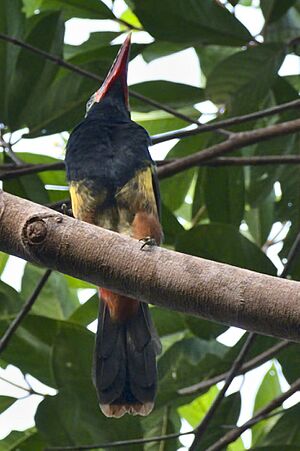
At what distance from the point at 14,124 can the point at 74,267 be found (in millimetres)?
1642

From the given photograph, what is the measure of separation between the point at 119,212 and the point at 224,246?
397mm

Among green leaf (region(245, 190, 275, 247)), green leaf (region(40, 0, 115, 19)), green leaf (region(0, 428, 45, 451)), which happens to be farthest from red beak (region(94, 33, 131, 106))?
green leaf (region(0, 428, 45, 451))

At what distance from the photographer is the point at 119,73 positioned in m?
3.64

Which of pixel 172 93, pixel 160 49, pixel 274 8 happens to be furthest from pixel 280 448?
pixel 160 49

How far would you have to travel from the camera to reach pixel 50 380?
10.4 feet

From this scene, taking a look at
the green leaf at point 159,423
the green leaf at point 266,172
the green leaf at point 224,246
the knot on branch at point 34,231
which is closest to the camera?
the knot on branch at point 34,231

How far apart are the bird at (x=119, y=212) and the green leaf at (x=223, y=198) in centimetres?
34

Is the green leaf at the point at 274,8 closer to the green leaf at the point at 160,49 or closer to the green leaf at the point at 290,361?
the green leaf at the point at 160,49

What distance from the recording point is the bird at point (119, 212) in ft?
9.34

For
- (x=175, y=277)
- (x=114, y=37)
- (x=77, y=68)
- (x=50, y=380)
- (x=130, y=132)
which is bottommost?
(x=175, y=277)

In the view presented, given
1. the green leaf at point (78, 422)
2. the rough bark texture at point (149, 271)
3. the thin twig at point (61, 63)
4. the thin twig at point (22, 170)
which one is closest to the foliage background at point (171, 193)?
the green leaf at point (78, 422)

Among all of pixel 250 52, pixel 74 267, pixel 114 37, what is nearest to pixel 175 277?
pixel 74 267

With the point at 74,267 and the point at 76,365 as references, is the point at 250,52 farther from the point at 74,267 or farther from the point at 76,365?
the point at 74,267

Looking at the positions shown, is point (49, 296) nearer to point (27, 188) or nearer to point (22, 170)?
point (27, 188)
